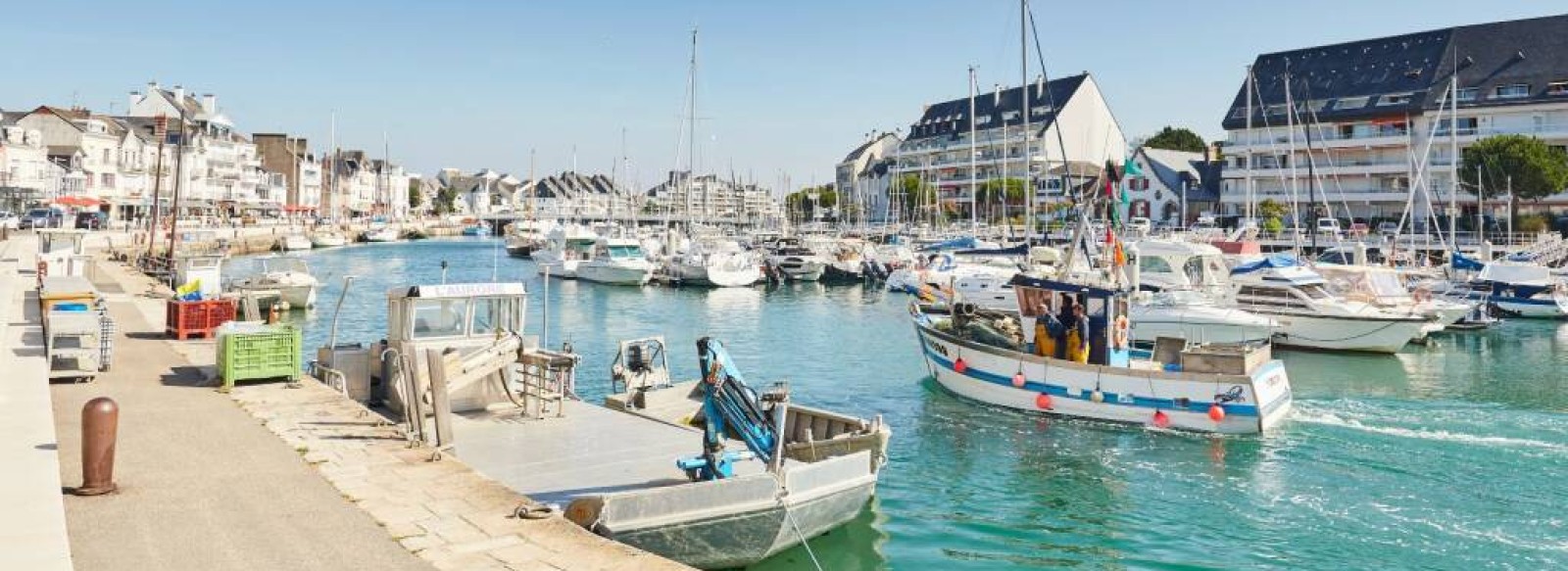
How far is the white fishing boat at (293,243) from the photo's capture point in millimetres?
97000

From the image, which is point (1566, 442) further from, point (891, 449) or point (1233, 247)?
point (1233, 247)

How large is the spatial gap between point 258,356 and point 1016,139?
11349cm

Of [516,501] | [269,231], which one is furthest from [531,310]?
[269,231]

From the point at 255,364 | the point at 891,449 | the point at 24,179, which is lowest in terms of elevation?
the point at 891,449

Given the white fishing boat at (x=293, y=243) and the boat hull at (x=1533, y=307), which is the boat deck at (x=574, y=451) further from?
the white fishing boat at (x=293, y=243)

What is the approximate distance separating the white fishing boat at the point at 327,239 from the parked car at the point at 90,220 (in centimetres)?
2085

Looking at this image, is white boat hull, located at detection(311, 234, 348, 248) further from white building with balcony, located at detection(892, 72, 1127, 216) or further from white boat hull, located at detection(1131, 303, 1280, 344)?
white boat hull, located at detection(1131, 303, 1280, 344)

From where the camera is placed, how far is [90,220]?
85.8 metres

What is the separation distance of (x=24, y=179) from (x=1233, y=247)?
88194 millimetres

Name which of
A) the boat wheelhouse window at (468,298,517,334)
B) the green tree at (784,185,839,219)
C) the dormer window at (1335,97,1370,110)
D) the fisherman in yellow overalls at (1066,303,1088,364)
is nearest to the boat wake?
the fisherman in yellow overalls at (1066,303,1088,364)

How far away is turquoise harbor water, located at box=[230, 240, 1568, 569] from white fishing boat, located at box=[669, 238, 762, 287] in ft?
103

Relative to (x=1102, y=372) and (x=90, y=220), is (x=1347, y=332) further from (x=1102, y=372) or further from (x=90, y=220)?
(x=90, y=220)

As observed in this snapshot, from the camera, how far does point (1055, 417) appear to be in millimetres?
22781

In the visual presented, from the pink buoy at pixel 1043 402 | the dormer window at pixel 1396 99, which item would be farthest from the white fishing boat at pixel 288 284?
the dormer window at pixel 1396 99
